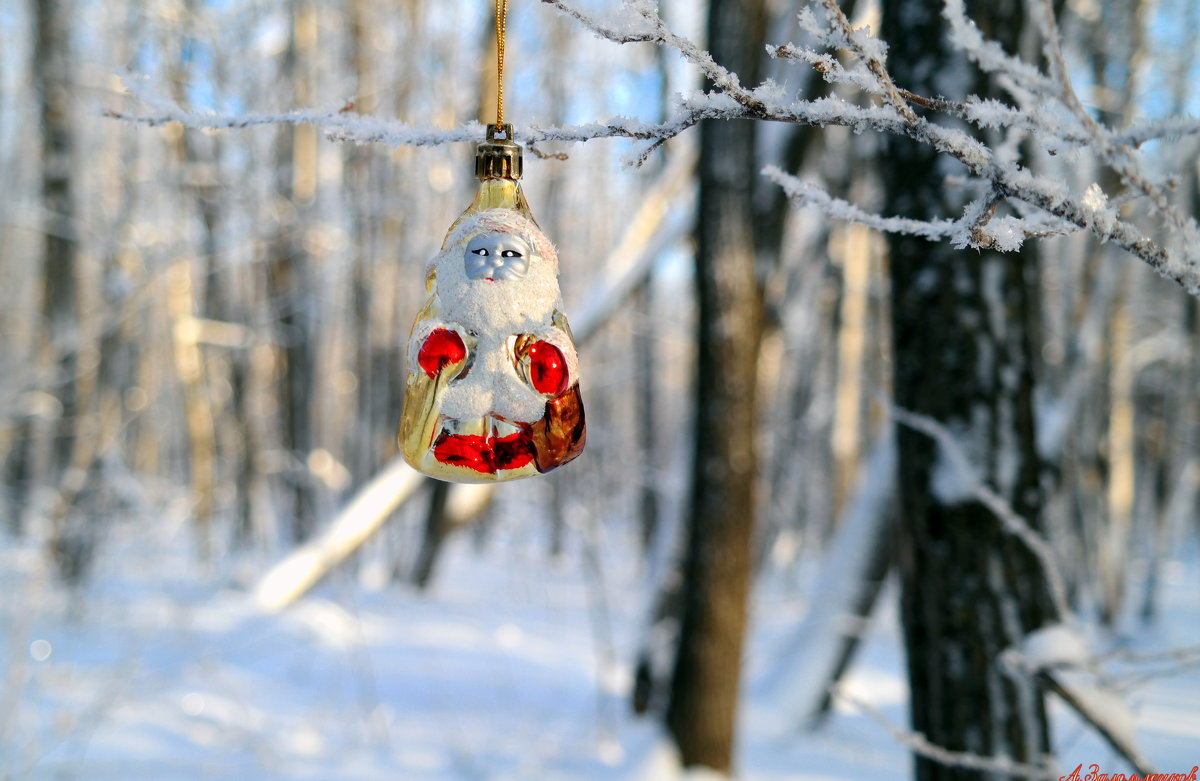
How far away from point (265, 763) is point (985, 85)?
12.4ft

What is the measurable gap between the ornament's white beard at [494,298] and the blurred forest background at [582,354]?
0.16 metres

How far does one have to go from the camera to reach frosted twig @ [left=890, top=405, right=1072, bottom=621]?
142 centimetres

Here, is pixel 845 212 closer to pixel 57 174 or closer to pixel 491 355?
pixel 491 355

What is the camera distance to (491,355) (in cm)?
94

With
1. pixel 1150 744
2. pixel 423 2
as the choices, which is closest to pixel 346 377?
pixel 423 2

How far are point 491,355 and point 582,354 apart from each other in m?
6.44

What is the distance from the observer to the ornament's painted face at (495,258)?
91cm

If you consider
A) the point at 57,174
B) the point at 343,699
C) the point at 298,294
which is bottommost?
the point at 343,699

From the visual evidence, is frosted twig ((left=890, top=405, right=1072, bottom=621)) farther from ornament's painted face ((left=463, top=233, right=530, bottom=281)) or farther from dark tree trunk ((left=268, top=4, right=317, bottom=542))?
dark tree trunk ((left=268, top=4, right=317, bottom=542))

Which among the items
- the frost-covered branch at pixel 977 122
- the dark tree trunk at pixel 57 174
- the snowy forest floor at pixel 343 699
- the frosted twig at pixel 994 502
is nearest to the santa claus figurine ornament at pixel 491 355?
the frost-covered branch at pixel 977 122

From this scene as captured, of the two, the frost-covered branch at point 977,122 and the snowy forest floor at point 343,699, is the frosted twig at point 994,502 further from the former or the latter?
the snowy forest floor at point 343,699

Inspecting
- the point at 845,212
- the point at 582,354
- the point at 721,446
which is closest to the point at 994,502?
the point at 845,212

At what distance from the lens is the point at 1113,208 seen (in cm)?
66

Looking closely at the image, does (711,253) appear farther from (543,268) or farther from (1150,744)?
(1150,744)
